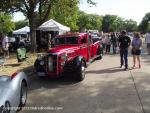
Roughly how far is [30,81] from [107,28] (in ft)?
485

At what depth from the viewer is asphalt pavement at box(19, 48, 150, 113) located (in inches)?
298

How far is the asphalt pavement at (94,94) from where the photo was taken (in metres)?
7.58

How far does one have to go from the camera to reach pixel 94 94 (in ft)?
29.8

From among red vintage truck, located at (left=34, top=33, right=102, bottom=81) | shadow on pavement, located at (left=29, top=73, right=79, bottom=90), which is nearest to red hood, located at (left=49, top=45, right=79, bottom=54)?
red vintage truck, located at (left=34, top=33, right=102, bottom=81)

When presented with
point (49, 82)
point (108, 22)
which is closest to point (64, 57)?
point (49, 82)

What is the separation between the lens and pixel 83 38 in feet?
45.9

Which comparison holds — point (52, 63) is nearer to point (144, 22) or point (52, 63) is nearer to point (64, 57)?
point (64, 57)

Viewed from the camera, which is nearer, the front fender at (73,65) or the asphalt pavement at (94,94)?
the asphalt pavement at (94,94)

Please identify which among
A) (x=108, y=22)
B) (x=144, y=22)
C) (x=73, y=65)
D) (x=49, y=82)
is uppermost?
(x=108, y=22)

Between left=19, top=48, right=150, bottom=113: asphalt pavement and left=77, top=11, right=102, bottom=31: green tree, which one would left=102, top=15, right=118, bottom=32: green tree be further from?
left=19, top=48, right=150, bottom=113: asphalt pavement

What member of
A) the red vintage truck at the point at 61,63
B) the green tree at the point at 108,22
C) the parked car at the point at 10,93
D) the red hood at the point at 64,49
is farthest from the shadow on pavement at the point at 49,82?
the green tree at the point at 108,22

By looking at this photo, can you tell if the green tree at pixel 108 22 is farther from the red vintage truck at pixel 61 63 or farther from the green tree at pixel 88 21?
the red vintage truck at pixel 61 63

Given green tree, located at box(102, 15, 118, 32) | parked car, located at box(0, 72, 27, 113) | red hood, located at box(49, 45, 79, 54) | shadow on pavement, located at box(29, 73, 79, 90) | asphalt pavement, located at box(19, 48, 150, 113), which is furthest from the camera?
green tree, located at box(102, 15, 118, 32)

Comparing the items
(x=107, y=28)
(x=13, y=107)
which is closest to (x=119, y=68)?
(x=13, y=107)
